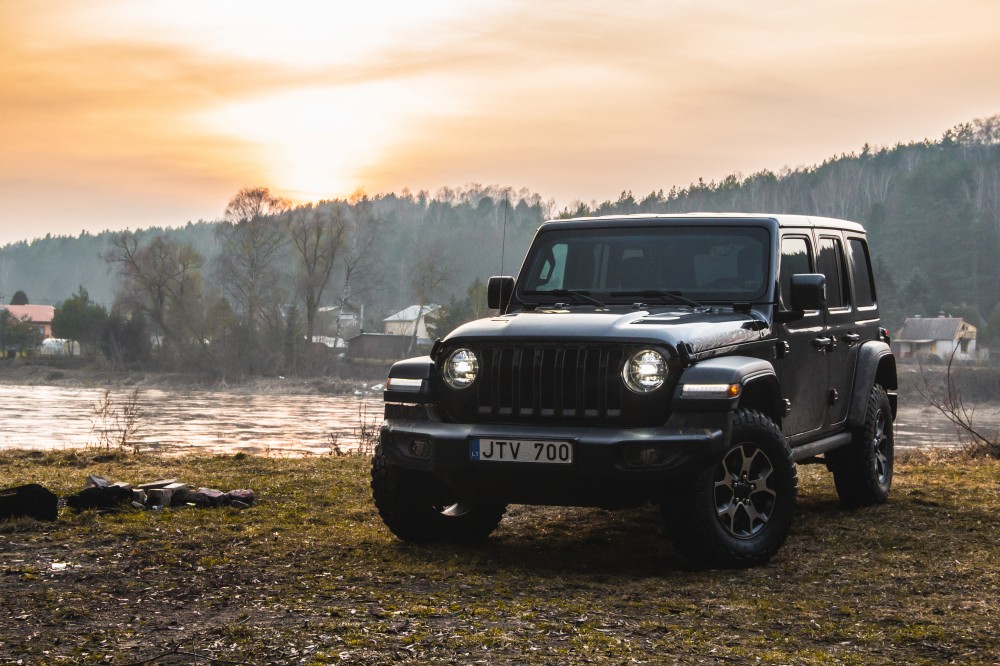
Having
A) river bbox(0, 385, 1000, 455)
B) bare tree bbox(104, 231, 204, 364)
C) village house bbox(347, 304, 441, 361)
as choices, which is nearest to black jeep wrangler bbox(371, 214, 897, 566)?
river bbox(0, 385, 1000, 455)

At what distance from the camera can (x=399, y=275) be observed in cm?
14038

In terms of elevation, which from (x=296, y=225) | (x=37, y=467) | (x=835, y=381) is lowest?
(x=37, y=467)

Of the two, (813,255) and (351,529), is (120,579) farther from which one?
(813,255)

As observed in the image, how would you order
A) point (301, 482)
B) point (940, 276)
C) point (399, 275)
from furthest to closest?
point (399, 275) → point (940, 276) → point (301, 482)

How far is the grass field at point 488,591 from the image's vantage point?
4848mm

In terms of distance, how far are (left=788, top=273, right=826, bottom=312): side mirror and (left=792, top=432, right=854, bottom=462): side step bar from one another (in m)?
0.92

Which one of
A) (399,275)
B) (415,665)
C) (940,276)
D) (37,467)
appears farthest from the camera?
(399,275)

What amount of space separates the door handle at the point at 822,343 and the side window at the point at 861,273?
3.13 feet

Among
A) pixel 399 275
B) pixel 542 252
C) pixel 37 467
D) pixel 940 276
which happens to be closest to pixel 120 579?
pixel 542 252

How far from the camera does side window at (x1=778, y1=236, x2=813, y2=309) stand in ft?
25.4

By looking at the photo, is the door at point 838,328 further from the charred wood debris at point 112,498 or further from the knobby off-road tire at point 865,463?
the charred wood debris at point 112,498

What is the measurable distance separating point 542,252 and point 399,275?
132920mm

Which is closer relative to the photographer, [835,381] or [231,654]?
[231,654]

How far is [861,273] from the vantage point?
31.2 ft
